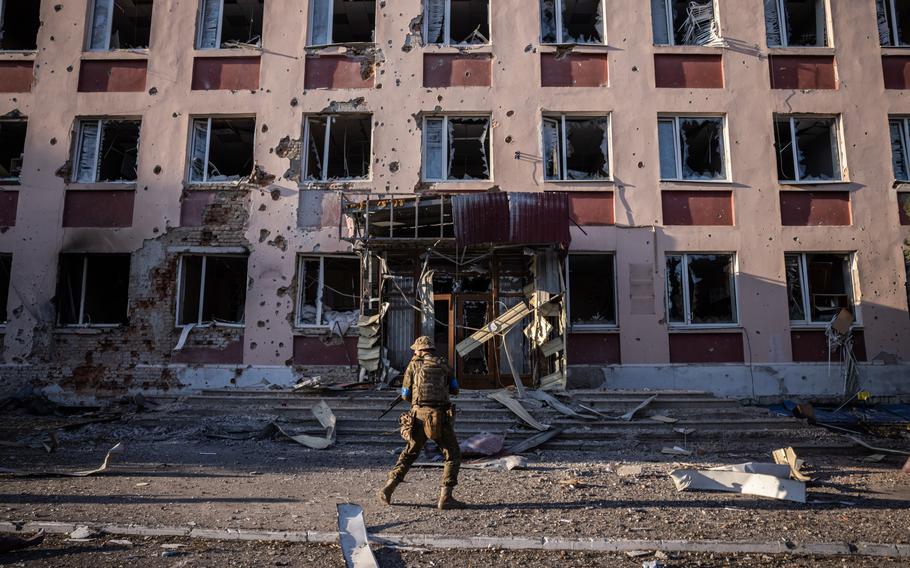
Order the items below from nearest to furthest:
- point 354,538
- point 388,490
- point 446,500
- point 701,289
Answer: point 354,538
point 446,500
point 388,490
point 701,289

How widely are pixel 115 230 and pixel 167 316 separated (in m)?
2.24

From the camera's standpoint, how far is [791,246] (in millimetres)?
12125

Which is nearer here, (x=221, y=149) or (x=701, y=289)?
(x=701, y=289)

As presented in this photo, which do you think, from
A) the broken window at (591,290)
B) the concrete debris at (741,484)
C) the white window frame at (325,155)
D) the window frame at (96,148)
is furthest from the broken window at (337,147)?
the concrete debris at (741,484)

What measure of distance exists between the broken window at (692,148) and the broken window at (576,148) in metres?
1.23

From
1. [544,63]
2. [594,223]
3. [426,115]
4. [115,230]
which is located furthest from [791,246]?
[115,230]

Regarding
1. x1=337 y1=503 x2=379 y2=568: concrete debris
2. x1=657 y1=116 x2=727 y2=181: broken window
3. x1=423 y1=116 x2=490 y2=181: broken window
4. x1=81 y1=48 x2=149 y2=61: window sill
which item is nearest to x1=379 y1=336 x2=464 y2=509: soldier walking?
x1=337 y1=503 x2=379 y2=568: concrete debris

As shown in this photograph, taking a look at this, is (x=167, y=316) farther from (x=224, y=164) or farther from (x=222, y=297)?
(x=224, y=164)

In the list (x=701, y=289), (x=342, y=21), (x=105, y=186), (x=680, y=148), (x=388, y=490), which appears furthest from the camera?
(x=342, y=21)

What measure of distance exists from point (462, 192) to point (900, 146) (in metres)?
9.62

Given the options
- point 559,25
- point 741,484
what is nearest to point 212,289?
point 559,25

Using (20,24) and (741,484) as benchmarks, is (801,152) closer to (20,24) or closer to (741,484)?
(741,484)

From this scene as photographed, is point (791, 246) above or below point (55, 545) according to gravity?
above

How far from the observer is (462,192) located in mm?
12320
